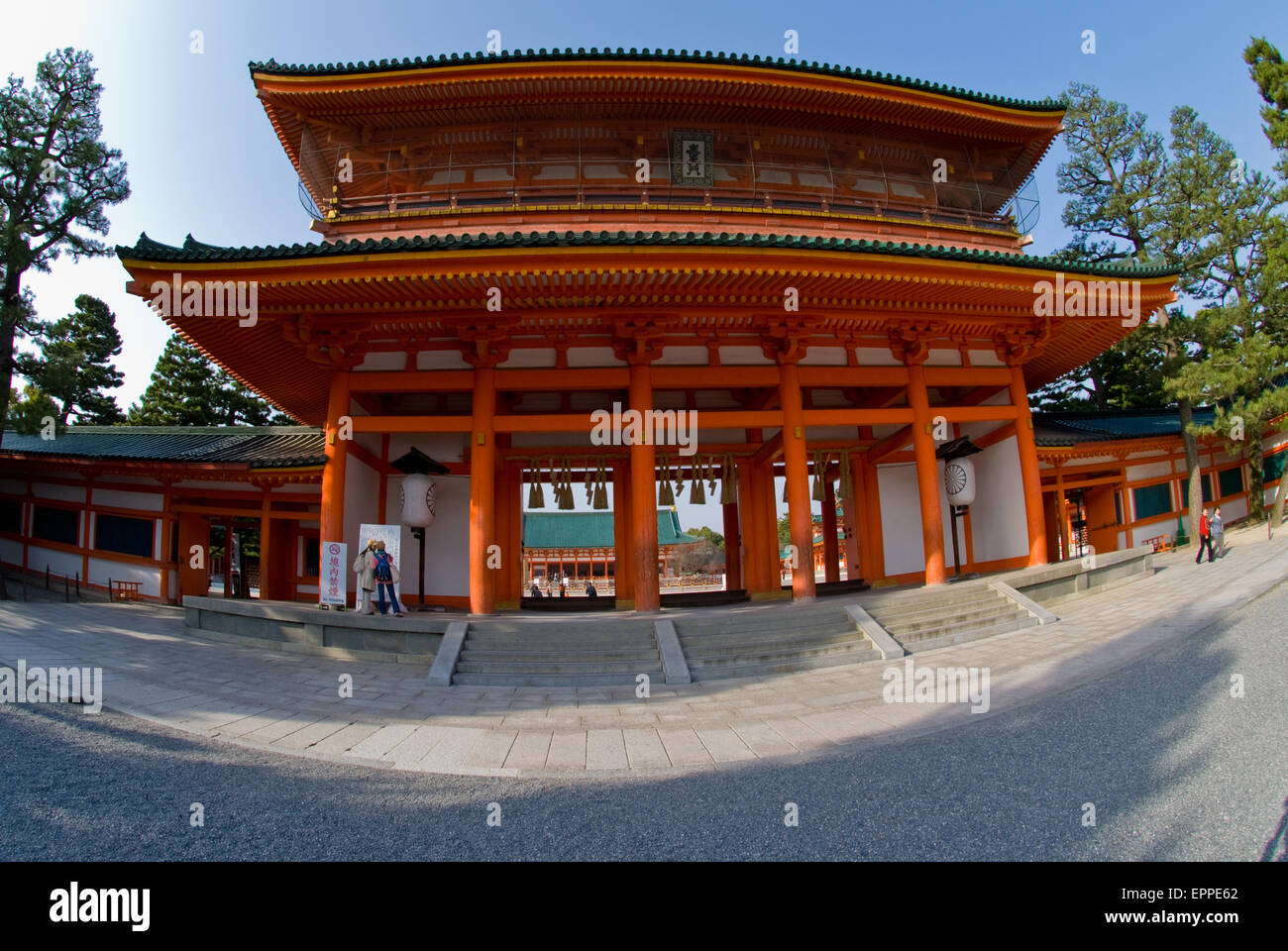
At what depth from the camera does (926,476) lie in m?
11.1

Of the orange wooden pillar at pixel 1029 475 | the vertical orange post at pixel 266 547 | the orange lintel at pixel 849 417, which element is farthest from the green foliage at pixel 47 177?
the orange wooden pillar at pixel 1029 475

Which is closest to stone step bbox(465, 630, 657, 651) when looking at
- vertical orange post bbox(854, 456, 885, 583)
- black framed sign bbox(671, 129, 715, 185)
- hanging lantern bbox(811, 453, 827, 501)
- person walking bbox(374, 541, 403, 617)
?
Answer: person walking bbox(374, 541, 403, 617)

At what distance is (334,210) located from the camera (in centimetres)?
1243

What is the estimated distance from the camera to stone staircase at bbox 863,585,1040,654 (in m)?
8.74

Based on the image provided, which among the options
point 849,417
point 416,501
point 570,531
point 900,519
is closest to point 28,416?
point 416,501

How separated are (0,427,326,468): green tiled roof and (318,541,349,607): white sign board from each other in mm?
4579

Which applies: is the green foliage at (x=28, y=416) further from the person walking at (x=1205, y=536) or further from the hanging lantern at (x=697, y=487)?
the person walking at (x=1205, y=536)

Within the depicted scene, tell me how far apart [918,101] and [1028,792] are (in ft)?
49.8

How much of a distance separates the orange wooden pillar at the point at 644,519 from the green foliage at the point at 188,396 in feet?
81.4

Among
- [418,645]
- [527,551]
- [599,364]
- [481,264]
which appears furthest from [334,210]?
[527,551]

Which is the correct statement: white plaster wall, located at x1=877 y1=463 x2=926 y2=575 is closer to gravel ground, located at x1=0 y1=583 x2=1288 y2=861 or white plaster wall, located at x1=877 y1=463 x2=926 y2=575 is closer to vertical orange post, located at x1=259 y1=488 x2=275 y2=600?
gravel ground, located at x1=0 y1=583 x2=1288 y2=861

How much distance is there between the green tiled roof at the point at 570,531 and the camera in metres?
34.9
